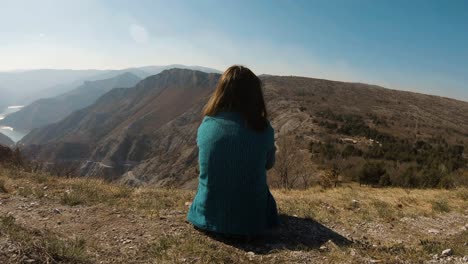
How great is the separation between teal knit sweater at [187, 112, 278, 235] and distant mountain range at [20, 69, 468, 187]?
20.4ft

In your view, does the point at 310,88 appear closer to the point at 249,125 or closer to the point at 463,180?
the point at 463,180

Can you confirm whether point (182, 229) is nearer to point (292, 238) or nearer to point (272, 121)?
point (292, 238)

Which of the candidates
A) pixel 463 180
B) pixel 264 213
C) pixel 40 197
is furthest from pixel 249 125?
pixel 463 180

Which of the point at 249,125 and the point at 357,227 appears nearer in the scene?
the point at 249,125

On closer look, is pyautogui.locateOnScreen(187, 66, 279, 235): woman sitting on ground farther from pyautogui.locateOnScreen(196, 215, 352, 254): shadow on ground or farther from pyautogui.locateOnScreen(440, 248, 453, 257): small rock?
pyautogui.locateOnScreen(440, 248, 453, 257): small rock

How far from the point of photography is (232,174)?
4082 mm

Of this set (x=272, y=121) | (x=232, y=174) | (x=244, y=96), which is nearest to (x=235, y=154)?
(x=232, y=174)

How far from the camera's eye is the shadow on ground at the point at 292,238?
4234 millimetres

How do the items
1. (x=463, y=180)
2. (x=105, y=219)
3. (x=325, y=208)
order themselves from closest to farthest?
1. (x=105, y=219)
2. (x=325, y=208)
3. (x=463, y=180)

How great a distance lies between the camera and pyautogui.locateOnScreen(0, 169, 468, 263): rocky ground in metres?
3.57

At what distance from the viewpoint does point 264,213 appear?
4.39 meters

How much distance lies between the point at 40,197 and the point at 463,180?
12.5 metres

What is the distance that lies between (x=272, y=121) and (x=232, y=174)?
40729 mm

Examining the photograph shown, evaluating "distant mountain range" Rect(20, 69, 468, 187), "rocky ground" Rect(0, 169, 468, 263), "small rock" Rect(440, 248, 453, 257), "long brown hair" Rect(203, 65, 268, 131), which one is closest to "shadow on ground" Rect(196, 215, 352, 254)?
"rocky ground" Rect(0, 169, 468, 263)
